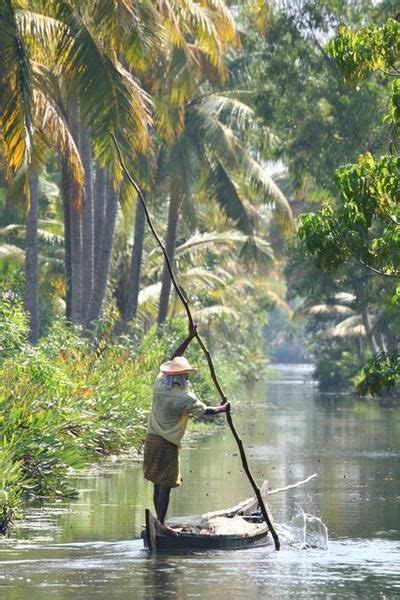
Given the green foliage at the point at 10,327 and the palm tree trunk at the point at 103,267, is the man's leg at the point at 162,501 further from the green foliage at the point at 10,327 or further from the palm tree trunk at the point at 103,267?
the palm tree trunk at the point at 103,267

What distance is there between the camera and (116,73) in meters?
21.2

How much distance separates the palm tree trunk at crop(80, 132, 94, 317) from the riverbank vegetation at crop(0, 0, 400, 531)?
0.04m

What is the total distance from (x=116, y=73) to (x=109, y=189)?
1239cm

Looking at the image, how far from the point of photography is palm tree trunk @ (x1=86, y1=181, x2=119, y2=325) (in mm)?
31180

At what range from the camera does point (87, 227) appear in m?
30.9

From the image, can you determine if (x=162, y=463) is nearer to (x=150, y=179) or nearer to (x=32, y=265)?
(x=32, y=265)

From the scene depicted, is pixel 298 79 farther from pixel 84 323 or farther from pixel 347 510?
pixel 347 510

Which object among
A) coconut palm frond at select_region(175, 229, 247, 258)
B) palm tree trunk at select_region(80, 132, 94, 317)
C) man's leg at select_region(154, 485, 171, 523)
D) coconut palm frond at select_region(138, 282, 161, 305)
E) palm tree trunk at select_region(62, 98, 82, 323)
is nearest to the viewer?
man's leg at select_region(154, 485, 171, 523)

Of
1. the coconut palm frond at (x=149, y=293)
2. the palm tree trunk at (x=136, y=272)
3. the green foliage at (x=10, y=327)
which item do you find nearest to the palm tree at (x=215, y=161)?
the palm tree trunk at (x=136, y=272)

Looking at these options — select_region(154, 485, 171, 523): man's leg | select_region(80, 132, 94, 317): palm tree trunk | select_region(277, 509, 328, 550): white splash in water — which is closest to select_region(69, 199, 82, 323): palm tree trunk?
select_region(80, 132, 94, 317): palm tree trunk

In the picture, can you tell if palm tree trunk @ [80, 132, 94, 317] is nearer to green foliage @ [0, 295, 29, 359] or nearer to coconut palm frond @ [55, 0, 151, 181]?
coconut palm frond @ [55, 0, 151, 181]

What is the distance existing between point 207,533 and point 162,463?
965 mm

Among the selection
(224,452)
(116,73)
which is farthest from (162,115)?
(116,73)

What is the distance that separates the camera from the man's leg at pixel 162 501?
14.9 metres
